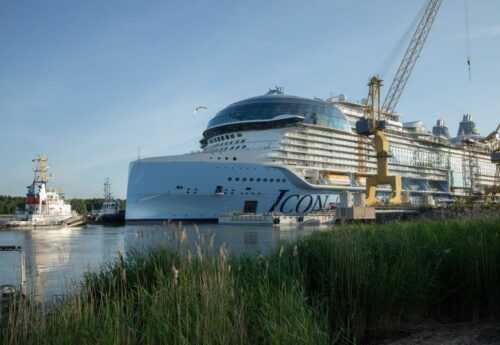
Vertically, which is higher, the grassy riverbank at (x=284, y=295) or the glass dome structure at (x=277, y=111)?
the glass dome structure at (x=277, y=111)

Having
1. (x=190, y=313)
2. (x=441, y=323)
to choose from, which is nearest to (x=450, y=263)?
(x=441, y=323)

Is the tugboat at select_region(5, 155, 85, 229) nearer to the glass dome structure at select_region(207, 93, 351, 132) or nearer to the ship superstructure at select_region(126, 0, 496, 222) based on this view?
the ship superstructure at select_region(126, 0, 496, 222)

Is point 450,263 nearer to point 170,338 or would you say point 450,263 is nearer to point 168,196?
point 170,338

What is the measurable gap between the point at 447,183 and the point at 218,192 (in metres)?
47.6

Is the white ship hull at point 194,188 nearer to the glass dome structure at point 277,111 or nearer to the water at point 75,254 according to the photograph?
the glass dome structure at point 277,111

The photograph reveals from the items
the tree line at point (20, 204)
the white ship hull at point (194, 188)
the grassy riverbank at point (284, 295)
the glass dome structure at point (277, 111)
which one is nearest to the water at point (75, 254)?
the grassy riverbank at point (284, 295)

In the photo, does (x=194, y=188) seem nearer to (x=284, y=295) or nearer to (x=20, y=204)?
(x=284, y=295)

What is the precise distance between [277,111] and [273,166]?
994 cm

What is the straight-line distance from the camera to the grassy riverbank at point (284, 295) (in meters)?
4.42

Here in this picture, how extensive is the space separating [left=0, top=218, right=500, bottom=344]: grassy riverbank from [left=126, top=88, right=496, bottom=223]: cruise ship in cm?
3804

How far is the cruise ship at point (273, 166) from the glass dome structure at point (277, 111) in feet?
0.43

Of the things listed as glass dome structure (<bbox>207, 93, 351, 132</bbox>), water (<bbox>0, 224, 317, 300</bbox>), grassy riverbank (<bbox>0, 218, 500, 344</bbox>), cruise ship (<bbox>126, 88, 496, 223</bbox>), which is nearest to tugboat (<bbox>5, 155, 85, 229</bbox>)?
cruise ship (<bbox>126, 88, 496, 223</bbox>)

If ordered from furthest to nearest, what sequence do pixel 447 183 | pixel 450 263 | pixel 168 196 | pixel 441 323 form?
pixel 447 183 < pixel 168 196 < pixel 450 263 < pixel 441 323

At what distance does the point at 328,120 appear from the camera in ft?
196
